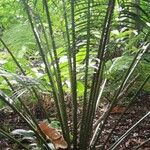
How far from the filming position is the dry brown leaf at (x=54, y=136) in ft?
7.82

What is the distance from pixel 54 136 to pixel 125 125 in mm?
988

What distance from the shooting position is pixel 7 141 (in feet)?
9.75

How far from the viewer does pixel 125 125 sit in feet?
10.6

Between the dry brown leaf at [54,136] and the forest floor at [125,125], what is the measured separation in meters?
0.40

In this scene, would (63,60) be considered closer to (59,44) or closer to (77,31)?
(59,44)

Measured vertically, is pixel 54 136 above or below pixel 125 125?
above

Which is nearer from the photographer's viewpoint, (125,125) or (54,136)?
(54,136)

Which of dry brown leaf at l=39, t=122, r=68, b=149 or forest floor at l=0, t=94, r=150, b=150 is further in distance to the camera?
forest floor at l=0, t=94, r=150, b=150

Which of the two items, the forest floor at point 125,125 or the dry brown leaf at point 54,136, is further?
the forest floor at point 125,125

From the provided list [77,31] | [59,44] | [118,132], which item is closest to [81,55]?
[59,44]

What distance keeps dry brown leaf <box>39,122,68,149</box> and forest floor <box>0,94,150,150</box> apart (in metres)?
0.40

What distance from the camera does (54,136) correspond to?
2.45 m

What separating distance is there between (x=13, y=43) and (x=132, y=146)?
1.22 m

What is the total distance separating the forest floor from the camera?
2887 mm
